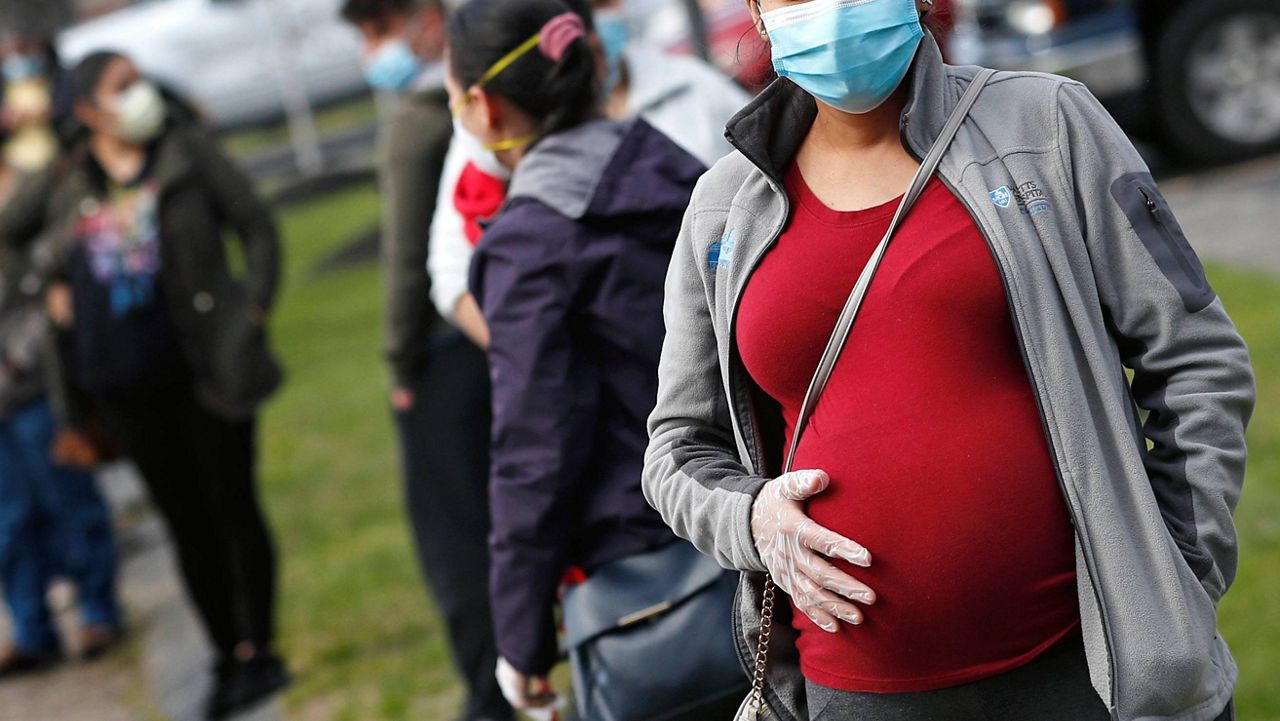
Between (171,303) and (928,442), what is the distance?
3759mm

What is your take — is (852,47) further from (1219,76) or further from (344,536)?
(1219,76)

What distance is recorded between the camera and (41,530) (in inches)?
272

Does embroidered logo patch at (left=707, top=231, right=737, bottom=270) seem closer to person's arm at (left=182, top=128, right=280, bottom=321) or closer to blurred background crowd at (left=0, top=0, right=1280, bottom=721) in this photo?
blurred background crowd at (left=0, top=0, right=1280, bottom=721)

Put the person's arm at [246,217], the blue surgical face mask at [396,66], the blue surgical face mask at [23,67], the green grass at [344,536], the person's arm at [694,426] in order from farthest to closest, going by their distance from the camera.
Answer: the blue surgical face mask at [23,67]
the green grass at [344,536]
the person's arm at [246,217]
the blue surgical face mask at [396,66]
the person's arm at [694,426]

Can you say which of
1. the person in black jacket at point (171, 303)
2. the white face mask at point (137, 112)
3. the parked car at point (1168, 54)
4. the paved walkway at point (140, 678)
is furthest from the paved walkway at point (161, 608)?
the white face mask at point (137, 112)

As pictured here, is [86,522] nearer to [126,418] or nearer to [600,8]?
[126,418]

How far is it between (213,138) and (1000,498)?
409 cm

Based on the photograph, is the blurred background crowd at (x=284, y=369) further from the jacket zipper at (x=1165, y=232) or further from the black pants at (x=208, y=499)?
the jacket zipper at (x=1165, y=232)

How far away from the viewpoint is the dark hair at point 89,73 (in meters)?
5.12

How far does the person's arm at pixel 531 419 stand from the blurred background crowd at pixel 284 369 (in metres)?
0.52

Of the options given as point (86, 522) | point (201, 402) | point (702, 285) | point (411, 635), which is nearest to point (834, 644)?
point (702, 285)

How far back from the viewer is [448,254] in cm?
377

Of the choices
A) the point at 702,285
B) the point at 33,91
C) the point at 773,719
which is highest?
the point at 702,285

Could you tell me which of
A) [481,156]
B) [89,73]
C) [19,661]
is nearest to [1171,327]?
[481,156]
